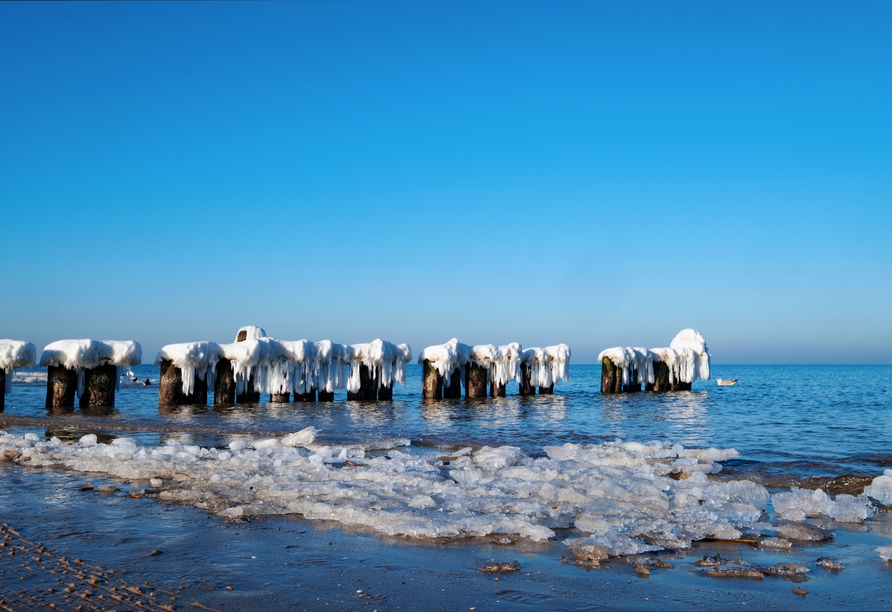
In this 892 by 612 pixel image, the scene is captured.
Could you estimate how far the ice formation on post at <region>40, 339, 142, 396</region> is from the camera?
→ 18.9 meters

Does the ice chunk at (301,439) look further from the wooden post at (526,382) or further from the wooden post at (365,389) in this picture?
the wooden post at (526,382)

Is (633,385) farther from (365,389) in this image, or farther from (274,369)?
(274,369)

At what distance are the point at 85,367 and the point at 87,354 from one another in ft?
1.85

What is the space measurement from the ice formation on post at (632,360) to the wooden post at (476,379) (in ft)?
26.6

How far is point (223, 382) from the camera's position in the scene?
22312mm

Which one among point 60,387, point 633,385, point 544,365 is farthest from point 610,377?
point 60,387

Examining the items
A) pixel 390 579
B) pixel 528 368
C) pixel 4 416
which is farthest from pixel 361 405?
pixel 390 579

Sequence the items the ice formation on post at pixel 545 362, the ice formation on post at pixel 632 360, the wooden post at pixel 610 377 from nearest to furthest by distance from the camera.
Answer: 1. the ice formation on post at pixel 545 362
2. the ice formation on post at pixel 632 360
3. the wooden post at pixel 610 377

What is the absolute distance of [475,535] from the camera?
217 inches

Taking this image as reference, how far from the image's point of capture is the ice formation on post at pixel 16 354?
17688mm

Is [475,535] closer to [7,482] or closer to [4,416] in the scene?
[7,482]

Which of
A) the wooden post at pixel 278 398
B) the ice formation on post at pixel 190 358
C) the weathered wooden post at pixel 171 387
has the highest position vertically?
the ice formation on post at pixel 190 358

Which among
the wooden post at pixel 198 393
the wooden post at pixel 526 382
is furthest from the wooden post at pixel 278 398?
the wooden post at pixel 526 382

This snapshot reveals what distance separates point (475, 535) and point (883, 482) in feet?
18.8
